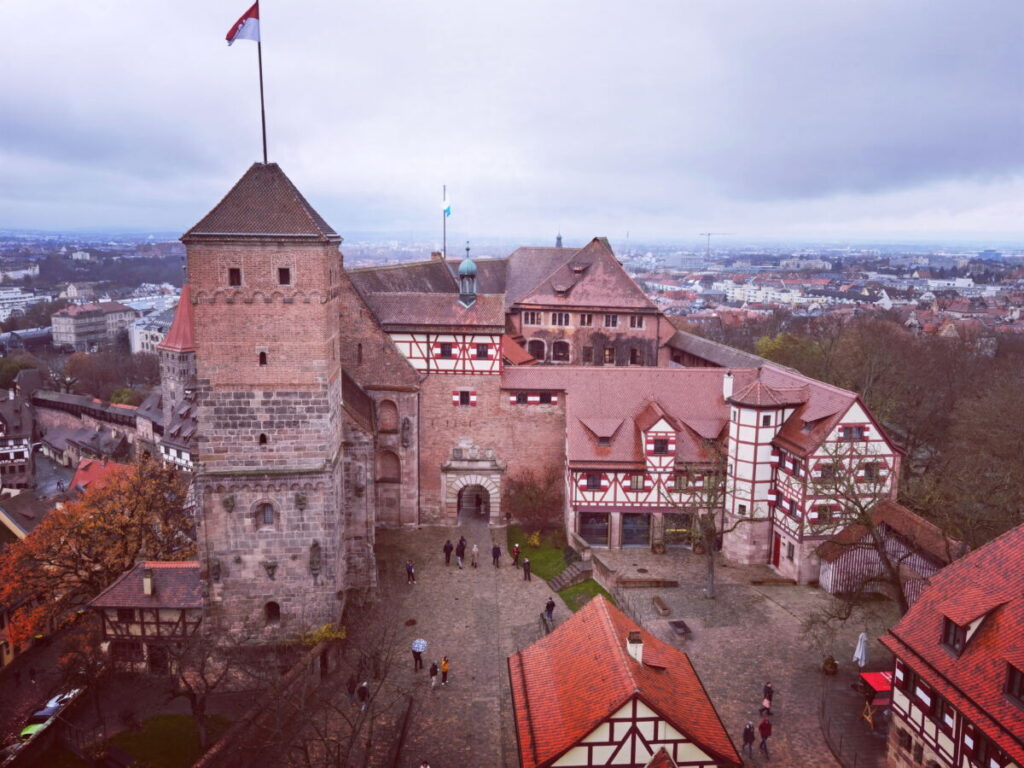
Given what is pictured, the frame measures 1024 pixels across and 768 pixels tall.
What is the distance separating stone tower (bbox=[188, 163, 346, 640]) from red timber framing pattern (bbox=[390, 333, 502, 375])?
11.0 m

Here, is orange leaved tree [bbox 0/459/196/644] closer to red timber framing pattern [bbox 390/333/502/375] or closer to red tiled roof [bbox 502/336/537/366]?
red timber framing pattern [bbox 390/333/502/375]

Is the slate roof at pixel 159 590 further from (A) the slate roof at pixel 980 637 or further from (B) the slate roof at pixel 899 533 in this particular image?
(B) the slate roof at pixel 899 533

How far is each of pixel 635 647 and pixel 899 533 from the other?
1846cm

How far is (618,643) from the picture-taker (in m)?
21.5

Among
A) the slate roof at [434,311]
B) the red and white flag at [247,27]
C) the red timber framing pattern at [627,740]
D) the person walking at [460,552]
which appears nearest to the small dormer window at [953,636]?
the red timber framing pattern at [627,740]

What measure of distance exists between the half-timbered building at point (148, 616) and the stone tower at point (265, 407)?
1278mm

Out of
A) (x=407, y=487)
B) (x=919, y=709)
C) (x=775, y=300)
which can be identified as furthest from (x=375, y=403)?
(x=775, y=300)

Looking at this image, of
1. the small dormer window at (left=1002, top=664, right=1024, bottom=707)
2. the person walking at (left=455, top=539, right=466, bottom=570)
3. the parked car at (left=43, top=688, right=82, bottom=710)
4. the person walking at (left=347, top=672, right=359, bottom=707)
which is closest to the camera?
the small dormer window at (left=1002, top=664, right=1024, bottom=707)

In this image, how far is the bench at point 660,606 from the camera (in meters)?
33.3

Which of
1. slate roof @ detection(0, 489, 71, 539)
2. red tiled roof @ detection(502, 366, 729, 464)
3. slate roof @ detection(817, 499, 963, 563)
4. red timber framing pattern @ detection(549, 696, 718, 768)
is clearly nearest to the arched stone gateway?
red tiled roof @ detection(502, 366, 729, 464)

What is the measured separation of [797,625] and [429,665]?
14.9 metres

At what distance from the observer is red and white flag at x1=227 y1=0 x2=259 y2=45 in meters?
27.0

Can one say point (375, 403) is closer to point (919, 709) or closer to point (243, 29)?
point (243, 29)

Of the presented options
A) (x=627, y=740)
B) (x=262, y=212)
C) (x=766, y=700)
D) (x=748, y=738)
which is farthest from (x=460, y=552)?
(x=627, y=740)
